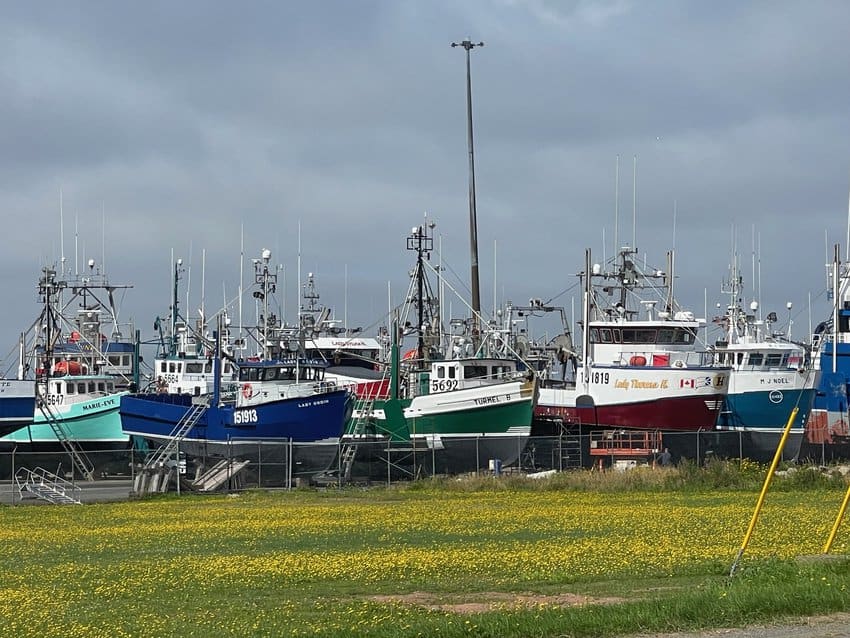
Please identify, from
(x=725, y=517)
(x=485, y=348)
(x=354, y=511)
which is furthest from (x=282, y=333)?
(x=725, y=517)

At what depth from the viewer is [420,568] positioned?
22.0 meters

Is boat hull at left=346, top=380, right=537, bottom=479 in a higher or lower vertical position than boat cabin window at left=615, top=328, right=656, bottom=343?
lower

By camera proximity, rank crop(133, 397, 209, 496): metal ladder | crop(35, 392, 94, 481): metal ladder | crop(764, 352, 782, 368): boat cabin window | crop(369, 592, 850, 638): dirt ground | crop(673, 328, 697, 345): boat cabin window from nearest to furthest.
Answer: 1. crop(369, 592, 850, 638): dirt ground
2. crop(133, 397, 209, 496): metal ladder
3. crop(35, 392, 94, 481): metal ladder
4. crop(673, 328, 697, 345): boat cabin window
5. crop(764, 352, 782, 368): boat cabin window

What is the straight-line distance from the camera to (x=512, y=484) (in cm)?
4594

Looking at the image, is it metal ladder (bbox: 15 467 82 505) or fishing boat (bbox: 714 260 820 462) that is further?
fishing boat (bbox: 714 260 820 462)

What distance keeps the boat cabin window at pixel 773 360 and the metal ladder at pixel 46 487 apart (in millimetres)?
36571

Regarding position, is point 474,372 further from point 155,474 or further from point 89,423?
point 155,474

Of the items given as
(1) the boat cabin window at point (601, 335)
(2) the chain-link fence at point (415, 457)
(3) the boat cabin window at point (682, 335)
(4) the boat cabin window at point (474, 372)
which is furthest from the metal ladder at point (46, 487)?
(3) the boat cabin window at point (682, 335)

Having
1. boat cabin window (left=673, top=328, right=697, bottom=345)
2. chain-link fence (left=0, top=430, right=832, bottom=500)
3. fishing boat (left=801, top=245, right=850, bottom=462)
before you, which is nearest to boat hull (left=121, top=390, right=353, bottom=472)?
chain-link fence (left=0, top=430, right=832, bottom=500)

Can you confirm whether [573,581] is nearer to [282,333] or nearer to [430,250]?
[430,250]

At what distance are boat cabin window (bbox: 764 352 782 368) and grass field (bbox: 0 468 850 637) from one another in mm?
30154

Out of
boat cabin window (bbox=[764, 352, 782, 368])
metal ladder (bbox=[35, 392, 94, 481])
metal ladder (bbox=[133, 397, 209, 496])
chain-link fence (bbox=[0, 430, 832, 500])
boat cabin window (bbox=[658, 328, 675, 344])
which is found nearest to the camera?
metal ladder (bbox=[133, 397, 209, 496])

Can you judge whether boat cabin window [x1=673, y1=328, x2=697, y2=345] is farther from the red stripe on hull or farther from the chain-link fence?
the chain-link fence

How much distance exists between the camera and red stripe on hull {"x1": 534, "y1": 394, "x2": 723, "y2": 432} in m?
66.2
